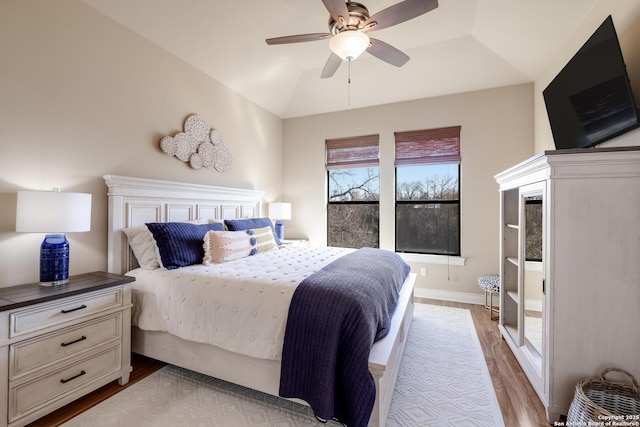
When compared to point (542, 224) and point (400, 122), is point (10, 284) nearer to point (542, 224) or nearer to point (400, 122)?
point (542, 224)

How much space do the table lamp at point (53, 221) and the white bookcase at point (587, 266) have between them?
9.67 feet

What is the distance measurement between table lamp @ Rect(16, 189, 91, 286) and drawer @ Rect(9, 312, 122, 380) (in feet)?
1.20

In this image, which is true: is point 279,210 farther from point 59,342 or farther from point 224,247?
point 59,342

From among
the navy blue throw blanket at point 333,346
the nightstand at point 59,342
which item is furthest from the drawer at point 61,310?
the navy blue throw blanket at point 333,346

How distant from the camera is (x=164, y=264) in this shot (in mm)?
2293

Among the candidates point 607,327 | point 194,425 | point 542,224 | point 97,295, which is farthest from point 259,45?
point 607,327

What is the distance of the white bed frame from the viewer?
168 cm

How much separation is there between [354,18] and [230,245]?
2.12 m

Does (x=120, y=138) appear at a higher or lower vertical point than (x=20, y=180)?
higher

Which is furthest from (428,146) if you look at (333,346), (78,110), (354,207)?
(78,110)

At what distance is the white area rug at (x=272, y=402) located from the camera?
169 cm

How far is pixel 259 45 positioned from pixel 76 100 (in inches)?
77.4

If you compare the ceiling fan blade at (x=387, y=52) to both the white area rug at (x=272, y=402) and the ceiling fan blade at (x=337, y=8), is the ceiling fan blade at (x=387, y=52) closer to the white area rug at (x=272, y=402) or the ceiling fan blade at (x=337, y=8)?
the ceiling fan blade at (x=337, y=8)

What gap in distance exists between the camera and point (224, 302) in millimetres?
1863
